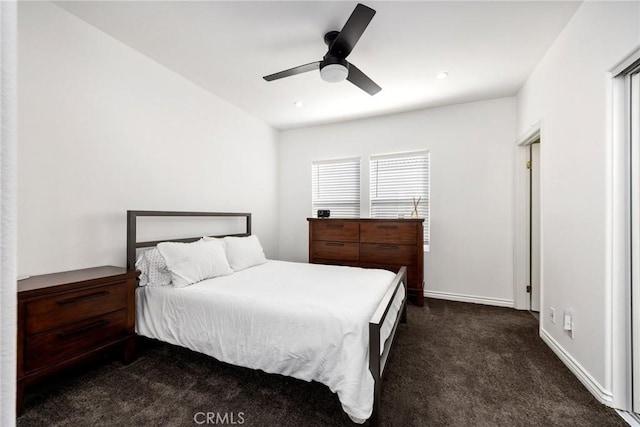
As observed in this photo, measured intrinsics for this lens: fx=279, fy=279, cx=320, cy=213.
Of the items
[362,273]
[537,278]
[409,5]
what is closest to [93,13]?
[409,5]

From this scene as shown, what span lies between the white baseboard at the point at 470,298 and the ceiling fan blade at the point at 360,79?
284 cm

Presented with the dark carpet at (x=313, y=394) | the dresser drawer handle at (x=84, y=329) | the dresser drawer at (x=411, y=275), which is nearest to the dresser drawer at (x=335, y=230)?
the dresser drawer at (x=411, y=275)

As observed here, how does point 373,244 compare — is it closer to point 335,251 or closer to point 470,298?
point 335,251

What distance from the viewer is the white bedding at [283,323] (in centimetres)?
159

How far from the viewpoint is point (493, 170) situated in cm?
362

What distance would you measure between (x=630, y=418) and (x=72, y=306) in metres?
3.54

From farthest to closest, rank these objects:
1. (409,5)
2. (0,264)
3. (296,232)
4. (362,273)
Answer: (296,232) < (362,273) < (409,5) < (0,264)

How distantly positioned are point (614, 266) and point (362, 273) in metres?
1.78

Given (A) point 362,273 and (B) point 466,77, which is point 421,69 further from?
(A) point 362,273

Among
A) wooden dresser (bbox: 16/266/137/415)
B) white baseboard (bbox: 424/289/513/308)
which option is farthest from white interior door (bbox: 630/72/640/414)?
wooden dresser (bbox: 16/266/137/415)

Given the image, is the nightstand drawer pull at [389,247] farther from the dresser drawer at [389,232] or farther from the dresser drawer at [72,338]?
the dresser drawer at [72,338]

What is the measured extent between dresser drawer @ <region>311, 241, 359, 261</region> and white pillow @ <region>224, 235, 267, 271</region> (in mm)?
938

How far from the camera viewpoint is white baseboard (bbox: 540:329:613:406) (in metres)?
1.76

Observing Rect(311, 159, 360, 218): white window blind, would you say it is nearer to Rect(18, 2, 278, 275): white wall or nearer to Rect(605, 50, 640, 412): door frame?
Rect(18, 2, 278, 275): white wall
